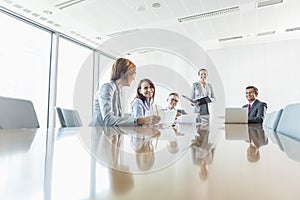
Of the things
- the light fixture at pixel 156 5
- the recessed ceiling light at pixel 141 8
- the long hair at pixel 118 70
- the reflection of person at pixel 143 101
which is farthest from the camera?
the recessed ceiling light at pixel 141 8

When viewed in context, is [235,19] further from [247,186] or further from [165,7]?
[247,186]

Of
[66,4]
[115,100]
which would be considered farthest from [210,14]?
[115,100]

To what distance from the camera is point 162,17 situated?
451 cm

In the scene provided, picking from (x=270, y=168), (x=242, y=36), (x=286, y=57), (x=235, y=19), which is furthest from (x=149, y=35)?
(x=270, y=168)

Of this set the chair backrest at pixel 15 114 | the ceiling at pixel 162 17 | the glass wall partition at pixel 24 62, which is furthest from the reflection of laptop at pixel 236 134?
the glass wall partition at pixel 24 62

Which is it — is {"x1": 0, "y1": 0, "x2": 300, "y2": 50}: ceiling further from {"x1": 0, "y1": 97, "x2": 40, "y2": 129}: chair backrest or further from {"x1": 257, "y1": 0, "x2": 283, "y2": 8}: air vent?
{"x1": 0, "y1": 97, "x2": 40, "y2": 129}: chair backrest

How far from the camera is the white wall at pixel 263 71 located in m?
6.23

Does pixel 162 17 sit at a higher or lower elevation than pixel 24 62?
higher

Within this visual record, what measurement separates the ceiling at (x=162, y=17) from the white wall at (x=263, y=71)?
68cm

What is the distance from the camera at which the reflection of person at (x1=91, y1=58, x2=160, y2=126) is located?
6.00 feet

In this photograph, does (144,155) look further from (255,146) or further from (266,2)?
(266,2)

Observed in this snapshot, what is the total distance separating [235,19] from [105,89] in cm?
388

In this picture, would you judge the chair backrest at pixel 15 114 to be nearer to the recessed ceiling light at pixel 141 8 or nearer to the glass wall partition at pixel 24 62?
the recessed ceiling light at pixel 141 8

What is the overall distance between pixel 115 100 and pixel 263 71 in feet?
19.5
